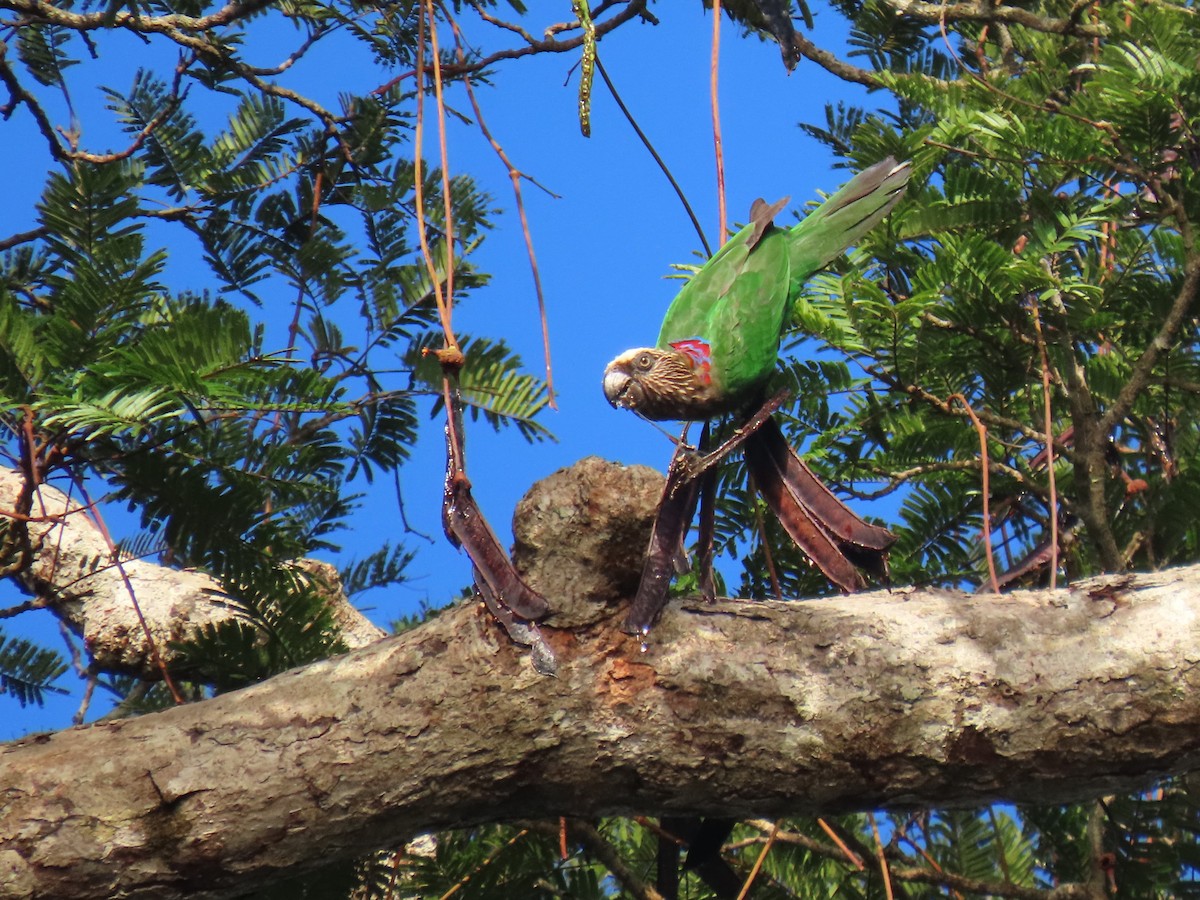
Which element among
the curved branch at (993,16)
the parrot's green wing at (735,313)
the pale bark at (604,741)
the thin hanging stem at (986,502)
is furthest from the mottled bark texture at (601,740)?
the curved branch at (993,16)

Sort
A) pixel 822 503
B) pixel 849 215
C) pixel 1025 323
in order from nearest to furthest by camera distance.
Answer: pixel 822 503
pixel 849 215
pixel 1025 323

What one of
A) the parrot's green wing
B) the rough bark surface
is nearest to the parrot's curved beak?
the parrot's green wing

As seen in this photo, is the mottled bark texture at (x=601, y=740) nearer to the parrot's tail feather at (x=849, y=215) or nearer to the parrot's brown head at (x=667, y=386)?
the parrot's brown head at (x=667, y=386)

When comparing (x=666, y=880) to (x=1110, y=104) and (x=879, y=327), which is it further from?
(x=1110, y=104)

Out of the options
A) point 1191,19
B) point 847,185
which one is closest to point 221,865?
point 847,185

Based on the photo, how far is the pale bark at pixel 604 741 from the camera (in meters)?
1.99

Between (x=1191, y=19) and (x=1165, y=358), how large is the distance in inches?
35.8

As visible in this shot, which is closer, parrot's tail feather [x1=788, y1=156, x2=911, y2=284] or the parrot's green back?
the parrot's green back

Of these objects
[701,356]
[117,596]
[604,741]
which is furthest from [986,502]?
[117,596]

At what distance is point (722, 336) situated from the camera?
7.56 feet

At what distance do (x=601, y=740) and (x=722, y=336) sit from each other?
30.0 inches

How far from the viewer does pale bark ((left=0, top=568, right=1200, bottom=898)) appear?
1.99m

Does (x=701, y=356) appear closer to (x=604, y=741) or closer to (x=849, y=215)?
(x=849, y=215)

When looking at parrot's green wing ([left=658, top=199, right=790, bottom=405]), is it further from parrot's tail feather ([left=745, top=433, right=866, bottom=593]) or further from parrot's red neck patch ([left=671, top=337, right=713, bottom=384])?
parrot's tail feather ([left=745, top=433, right=866, bottom=593])
